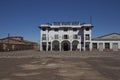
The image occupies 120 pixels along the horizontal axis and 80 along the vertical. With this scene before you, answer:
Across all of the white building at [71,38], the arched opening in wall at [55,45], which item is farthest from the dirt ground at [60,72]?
the arched opening in wall at [55,45]

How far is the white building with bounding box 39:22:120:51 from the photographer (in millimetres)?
57938

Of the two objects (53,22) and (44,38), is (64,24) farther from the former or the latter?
(44,38)

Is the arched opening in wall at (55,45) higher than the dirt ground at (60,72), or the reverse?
the arched opening in wall at (55,45)

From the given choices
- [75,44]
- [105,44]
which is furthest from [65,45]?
[105,44]

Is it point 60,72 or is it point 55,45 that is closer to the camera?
point 60,72

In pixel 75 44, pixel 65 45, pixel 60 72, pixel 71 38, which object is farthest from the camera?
pixel 65 45

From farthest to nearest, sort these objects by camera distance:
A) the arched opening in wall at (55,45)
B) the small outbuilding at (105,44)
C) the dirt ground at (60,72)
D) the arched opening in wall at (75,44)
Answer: the arched opening in wall at (55,45) → the arched opening in wall at (75,44) → the small outbuilding at (105,44) → the dirt ground at (60,72)

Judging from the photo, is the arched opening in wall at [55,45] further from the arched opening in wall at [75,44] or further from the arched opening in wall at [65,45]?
the arched opening in wall at [75,44]

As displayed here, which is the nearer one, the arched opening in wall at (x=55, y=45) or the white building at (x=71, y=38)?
the white building at (x=71, y=38)

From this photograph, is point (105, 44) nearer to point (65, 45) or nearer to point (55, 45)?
point (65, 45)

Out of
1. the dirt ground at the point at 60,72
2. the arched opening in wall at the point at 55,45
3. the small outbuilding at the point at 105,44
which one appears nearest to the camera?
the dirt ground at the point at 60,72

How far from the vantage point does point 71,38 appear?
59.1 meters

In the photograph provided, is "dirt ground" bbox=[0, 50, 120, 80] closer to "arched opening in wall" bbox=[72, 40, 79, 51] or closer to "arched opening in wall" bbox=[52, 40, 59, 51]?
"arched opening in wall" bbox=[72, 40, 79, 51]

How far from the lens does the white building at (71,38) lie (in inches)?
2281
